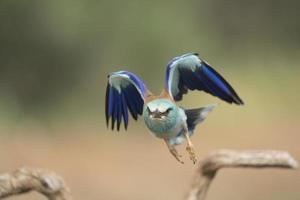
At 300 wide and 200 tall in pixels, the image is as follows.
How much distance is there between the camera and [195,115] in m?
0.56

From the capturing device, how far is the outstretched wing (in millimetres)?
542

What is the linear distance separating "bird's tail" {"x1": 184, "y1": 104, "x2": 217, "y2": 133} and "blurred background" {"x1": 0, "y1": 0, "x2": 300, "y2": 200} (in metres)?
0.58

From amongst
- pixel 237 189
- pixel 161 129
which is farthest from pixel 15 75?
pixel 161 129

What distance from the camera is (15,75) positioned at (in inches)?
48.5

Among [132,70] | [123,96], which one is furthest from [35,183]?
[132,70]

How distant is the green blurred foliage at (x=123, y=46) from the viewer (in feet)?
3.90

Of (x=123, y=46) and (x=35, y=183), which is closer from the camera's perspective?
(x=35, y=183)

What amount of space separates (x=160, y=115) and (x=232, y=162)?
219 millimetres

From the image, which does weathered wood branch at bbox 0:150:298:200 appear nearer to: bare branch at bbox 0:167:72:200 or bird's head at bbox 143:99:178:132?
bare branch at bbox 0:167:72:200

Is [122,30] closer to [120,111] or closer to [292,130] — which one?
[292,130]

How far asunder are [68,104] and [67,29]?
0.53ft

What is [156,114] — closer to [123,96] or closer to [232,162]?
[123,96]

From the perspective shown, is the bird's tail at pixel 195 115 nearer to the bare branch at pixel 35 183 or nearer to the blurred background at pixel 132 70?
the bare branch at pixel 35 183

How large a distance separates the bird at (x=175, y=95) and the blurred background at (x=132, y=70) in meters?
0.56
